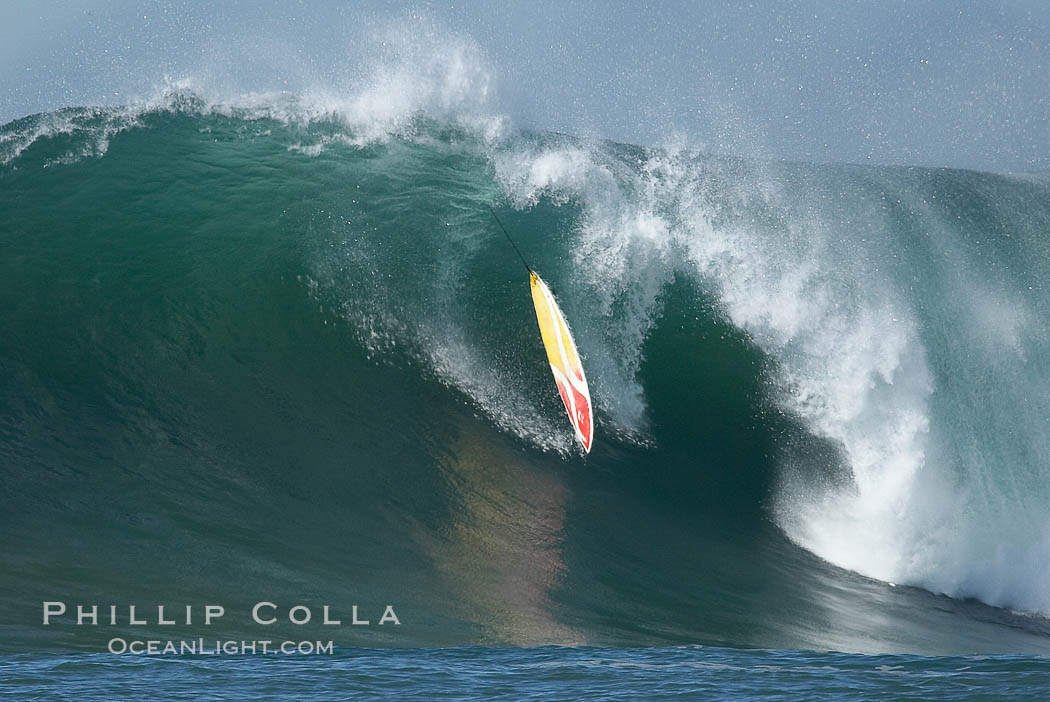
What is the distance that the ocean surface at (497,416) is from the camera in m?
5.33

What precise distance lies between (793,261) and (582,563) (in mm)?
4536

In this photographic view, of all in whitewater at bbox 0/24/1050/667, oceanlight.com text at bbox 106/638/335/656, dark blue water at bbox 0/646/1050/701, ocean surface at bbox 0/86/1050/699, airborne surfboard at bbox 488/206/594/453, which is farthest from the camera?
airborne surfboard at bbox 488/206/594/453

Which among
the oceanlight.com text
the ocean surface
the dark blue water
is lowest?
the dark blue water

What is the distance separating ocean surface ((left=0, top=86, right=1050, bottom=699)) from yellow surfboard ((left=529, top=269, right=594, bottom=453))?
0.43 meters

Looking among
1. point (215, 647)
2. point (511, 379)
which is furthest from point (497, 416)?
point (215, 647)

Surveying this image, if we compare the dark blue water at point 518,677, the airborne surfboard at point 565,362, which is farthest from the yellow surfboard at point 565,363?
the dark blue water at point 518,677

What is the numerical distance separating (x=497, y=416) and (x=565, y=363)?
35.3 inches

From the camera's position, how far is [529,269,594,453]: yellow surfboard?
788 cm

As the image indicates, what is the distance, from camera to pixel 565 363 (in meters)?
7.95

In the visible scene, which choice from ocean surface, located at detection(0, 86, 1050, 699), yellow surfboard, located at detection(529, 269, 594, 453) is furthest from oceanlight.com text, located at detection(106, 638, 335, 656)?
yellow surfboard, located at detection(529, 269, 594, 453)

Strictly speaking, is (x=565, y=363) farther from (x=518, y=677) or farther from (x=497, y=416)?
(x=518, y=677)

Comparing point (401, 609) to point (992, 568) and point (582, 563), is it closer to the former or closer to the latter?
point (582, 563)

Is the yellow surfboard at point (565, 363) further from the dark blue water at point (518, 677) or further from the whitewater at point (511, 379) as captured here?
the dark blue water at point (518, 677)

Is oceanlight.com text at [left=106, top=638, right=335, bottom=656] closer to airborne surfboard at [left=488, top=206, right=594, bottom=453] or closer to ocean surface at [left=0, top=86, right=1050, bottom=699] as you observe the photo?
ocean surface at [left=0, top=86, right=1050, bottom=699]
